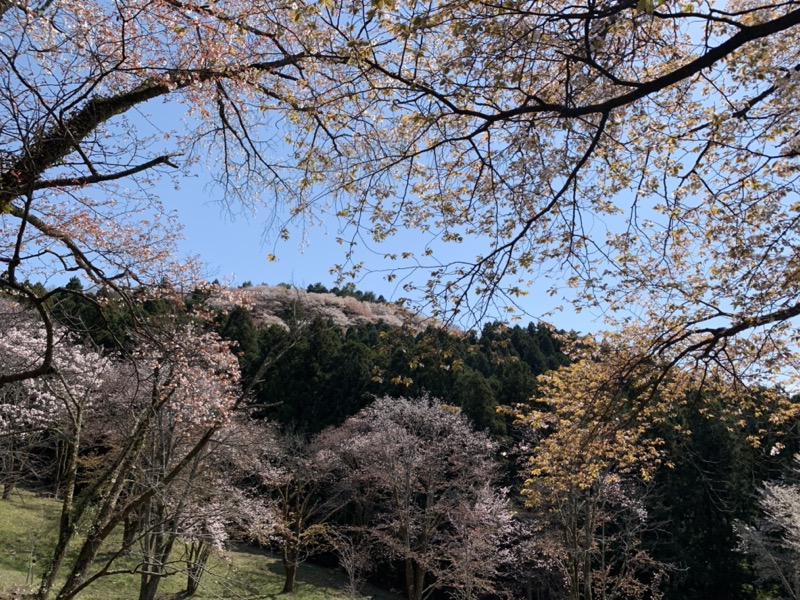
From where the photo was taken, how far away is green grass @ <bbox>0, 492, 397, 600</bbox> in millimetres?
12740

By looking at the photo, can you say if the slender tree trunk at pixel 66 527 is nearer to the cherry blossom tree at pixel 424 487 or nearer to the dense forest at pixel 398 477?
the dense forest at pixel 398 477

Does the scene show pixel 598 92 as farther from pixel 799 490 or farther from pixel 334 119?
pixel 799 490

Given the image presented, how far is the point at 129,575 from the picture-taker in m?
15.3

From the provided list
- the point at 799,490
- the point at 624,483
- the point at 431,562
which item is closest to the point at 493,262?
the point at 431,562

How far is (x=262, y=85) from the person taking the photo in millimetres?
4281

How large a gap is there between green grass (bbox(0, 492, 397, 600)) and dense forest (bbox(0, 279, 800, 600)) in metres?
0.74

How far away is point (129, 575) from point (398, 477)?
8.01 meters

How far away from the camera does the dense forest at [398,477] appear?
10141 millimetres

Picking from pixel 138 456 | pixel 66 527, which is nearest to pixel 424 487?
pixel 138 456

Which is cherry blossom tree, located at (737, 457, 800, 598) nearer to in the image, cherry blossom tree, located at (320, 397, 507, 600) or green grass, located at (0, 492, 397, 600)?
cherry blossom tree, located at (320, 397, 507, 600)

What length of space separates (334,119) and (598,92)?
2005mm

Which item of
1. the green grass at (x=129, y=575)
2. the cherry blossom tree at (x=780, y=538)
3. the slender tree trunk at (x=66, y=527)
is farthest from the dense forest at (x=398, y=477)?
the green grass at (x=129, y=575)

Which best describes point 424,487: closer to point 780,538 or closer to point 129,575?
point 129,575

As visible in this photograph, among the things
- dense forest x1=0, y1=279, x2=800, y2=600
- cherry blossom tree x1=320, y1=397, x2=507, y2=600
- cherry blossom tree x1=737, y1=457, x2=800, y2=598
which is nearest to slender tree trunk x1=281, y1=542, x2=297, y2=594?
dense forest x1=0, y1=279, x2=800, y2=600
